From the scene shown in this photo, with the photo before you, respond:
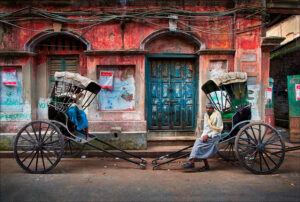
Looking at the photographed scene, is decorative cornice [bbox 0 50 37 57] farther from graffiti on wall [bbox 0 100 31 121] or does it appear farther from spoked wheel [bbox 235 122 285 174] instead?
spoked wheel [bbox 235 122 285 174]

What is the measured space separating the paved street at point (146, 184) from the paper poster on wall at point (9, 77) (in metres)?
2.48

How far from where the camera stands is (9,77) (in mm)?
6680

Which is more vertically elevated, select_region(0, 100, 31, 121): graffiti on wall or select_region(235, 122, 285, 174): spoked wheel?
select_region(0, 100, 31, 121): graffiti on wall

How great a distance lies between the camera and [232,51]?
6.80m

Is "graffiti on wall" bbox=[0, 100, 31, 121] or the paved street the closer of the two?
the paved street

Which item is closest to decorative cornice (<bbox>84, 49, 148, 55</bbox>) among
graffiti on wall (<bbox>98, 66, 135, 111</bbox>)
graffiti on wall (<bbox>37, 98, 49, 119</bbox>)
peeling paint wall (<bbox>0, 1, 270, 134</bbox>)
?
peeling paint wall (<bbox>0, 1, 270, 134</bbox>)

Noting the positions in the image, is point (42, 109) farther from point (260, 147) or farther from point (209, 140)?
point (260, 147)

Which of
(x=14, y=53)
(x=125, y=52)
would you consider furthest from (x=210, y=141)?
(x=14, y=53)

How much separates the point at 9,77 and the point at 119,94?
335 cm

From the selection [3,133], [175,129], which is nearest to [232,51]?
[175,129]

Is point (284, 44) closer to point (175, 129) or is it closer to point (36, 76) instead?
point (175, 129)

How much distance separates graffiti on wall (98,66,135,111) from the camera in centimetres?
669

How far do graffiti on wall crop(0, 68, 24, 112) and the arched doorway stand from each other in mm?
3884

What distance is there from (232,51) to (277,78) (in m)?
6.13
